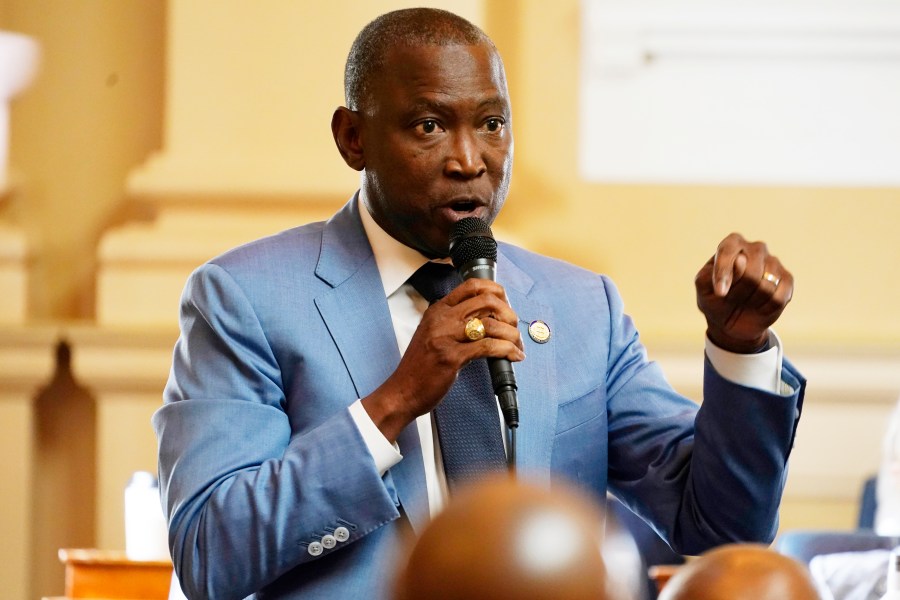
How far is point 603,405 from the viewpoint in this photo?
1768 mm

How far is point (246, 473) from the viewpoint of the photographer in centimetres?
153

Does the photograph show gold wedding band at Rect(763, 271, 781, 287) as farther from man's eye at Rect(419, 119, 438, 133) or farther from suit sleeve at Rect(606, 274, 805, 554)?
man's eye at Rect(419, 119, 438, 133)

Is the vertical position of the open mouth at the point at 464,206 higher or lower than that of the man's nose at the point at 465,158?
lower

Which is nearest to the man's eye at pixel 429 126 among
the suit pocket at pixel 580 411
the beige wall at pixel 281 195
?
the suit pocket at pixel 580 411

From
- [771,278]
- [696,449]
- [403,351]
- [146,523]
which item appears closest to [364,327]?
[403,351]

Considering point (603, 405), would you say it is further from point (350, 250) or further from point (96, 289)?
point (96, 289)

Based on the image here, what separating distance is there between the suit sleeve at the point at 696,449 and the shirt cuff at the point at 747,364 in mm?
11

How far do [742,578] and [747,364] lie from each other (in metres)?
0.85

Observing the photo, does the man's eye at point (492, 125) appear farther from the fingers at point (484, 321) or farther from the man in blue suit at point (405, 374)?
the fingers at point (484, 321)

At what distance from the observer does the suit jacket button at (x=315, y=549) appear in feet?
4.90

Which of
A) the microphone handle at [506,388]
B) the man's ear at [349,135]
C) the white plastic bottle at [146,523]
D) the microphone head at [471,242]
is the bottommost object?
the white plastic bottle at [146,523]

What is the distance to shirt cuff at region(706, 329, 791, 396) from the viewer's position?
1.48 meters

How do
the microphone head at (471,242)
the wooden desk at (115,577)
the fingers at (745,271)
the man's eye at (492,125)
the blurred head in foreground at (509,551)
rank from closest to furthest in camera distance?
the blurred head in foreground at (509,551), the fingers at (745,271), the microphone head at (471,242), the man's eye at (492,125), the wooden desk at (115,577)

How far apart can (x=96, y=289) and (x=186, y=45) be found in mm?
668
